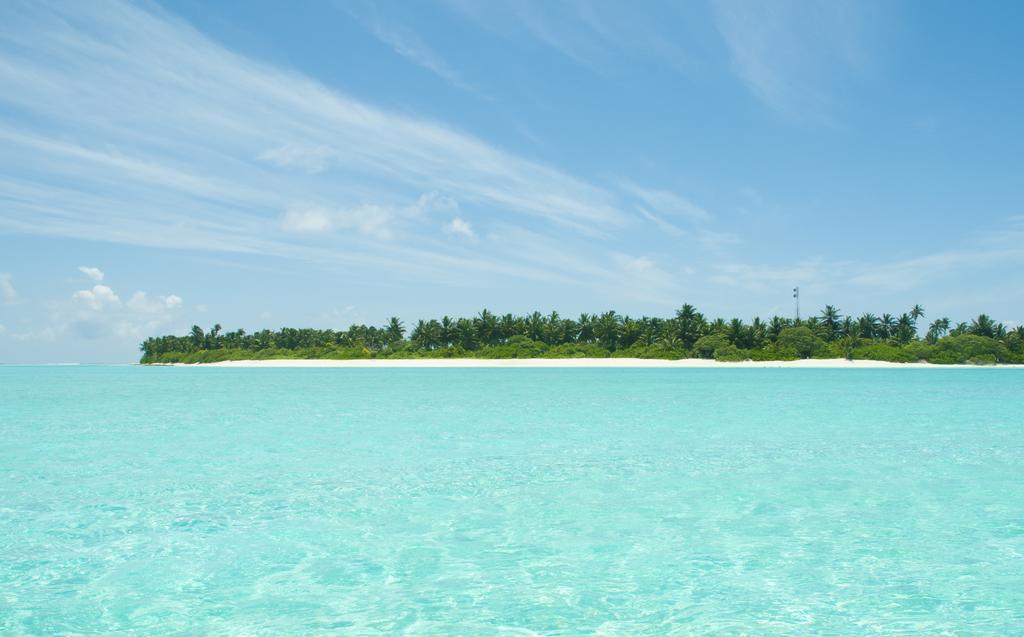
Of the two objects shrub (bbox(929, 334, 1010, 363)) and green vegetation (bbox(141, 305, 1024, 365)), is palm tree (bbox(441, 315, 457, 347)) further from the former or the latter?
shrub (bbox(929, 334, 1010, 363))

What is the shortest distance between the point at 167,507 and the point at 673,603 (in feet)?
29.1

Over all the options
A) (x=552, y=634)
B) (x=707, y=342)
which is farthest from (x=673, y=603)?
(x=707, y=342)

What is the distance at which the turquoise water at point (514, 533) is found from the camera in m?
7.29

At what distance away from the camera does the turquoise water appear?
7.29 meters

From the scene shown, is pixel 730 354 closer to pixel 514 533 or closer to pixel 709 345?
pixel 709 345

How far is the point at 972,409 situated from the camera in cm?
3300

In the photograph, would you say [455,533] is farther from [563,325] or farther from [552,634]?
[563,325]

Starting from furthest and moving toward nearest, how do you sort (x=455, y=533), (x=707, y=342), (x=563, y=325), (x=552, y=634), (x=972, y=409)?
(x=563, y=325) → (x=707, y=342) → (x=972, y=409) → (x=455, y=533) → (x=552, y=634)

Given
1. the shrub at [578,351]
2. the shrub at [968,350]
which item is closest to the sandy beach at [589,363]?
the shrub at [968,350]

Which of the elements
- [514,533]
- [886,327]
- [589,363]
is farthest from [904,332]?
[514,533]

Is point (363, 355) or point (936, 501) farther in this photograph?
point (363, 355)

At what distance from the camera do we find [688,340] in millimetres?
110125

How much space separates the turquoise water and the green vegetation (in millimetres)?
87556

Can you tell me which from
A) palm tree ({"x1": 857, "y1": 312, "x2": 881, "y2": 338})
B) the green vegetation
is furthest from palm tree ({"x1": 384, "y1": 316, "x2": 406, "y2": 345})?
palm tree ({"x1": 857, "y1": 312, "x2": 881, "y2": 338})
